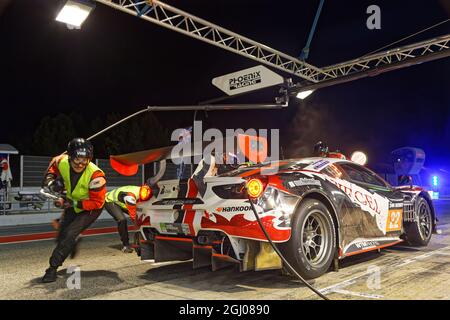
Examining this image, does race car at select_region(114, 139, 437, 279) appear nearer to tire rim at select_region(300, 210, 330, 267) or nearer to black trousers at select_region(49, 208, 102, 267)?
tire rim at select_region(300, 210, 330, 267)

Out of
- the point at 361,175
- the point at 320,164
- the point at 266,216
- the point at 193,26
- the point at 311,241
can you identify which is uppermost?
the point at 193,26

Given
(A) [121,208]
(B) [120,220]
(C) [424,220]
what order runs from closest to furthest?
(B) [120,220], (C) [424,220], (A) [121,208]

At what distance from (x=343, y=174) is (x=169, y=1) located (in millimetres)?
7496

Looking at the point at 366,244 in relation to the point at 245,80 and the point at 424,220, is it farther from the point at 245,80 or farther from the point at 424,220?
the point at 245,80

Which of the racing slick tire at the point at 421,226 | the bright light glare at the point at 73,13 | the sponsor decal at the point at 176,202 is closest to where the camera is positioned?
the sponsor decal at the point at 176,202

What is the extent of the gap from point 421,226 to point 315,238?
280 cm

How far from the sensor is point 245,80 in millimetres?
12148

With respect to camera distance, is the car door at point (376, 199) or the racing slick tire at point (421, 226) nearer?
the car door at point (376, 199)

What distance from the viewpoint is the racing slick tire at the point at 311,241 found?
3725 mm

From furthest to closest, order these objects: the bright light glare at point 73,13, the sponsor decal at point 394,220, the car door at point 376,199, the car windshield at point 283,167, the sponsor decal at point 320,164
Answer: the bright light glare at point 73,13
the sponsor decal at point 394,220
the car door at point 376,199
the sponsor decal at point 320,164
the car windshield at point 283,167

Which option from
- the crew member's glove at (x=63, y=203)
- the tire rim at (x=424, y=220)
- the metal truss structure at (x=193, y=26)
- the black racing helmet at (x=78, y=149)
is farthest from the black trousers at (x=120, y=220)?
the metal truss structure at (x=193, y=26)

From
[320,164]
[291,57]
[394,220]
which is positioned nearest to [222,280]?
[320,164]

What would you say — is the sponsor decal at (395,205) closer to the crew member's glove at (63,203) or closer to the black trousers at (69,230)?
the black trousers at (69,230)
